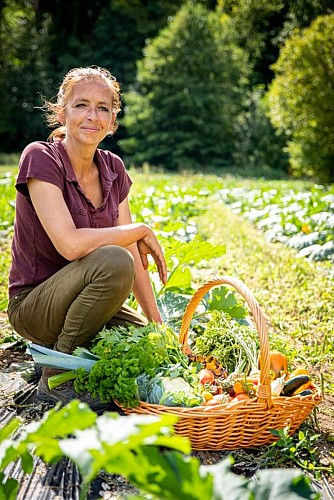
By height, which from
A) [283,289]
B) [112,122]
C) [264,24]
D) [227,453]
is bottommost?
[283,289]

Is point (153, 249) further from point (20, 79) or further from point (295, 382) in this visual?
point (20, 79)

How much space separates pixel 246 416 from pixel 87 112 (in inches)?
63.4

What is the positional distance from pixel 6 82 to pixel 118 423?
91.6 ft

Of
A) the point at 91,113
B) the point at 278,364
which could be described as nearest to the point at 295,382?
the point at 278,364

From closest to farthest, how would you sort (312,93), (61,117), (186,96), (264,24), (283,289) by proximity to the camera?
1. (61,117)
2. (283,289)
3. (312,93)
4. (186,96)
5. (264,24)

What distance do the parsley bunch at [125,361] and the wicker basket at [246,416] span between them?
0.36 ft

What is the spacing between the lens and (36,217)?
2961 mm

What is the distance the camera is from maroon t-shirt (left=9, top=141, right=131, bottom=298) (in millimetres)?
2867

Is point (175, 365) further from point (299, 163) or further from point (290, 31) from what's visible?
point (290, 31)

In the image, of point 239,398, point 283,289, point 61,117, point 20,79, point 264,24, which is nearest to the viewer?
point 239,398

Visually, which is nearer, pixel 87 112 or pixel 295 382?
pixel 295 382

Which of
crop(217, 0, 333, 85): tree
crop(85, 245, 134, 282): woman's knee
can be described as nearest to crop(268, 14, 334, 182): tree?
crop(217, 0, 333, 85): tree

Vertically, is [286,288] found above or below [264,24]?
below

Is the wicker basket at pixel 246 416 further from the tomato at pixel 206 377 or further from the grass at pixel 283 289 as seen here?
the tomato at pixel 206 377
